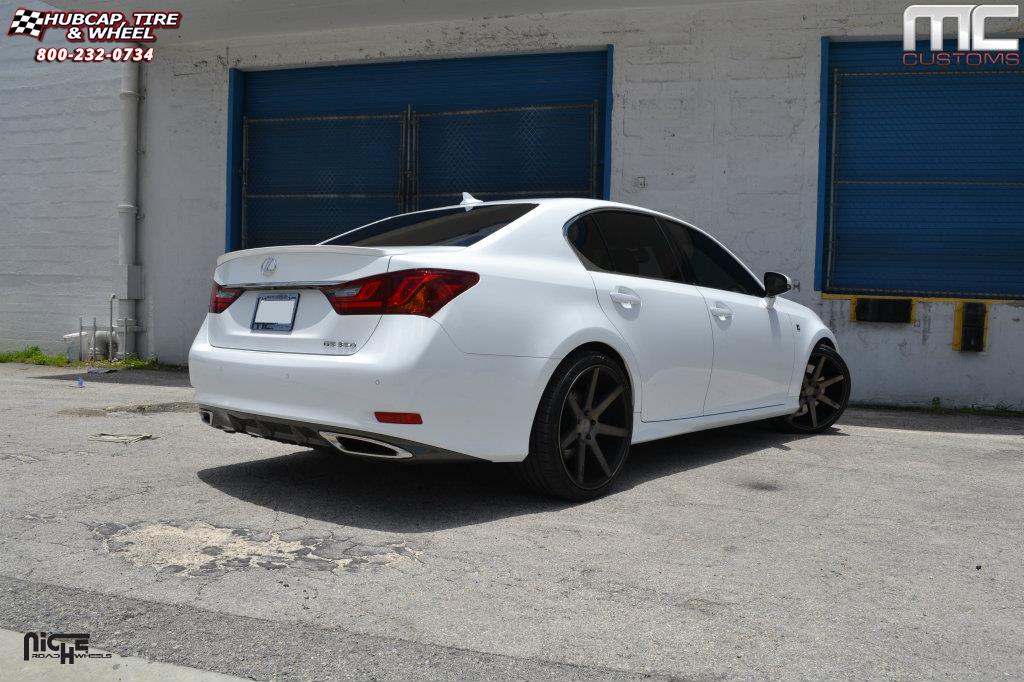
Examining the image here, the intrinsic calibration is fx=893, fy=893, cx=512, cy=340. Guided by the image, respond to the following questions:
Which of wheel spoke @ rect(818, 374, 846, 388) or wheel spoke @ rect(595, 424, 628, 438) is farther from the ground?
wheel spoke @ rect(818, 374, 846, 388)

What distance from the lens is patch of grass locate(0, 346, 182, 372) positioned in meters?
11.4

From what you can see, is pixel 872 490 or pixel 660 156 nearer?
pixel 872 490

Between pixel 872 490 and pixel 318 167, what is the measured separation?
8406 millimetres

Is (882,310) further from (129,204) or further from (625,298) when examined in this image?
(129,204)

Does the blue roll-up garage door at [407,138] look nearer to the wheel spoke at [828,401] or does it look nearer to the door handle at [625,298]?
the wheel spoke at [828,401]

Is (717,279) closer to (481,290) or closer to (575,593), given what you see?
(481,290)

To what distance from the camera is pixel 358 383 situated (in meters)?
3.68

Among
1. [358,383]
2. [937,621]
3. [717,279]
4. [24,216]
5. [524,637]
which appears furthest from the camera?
[24,216]

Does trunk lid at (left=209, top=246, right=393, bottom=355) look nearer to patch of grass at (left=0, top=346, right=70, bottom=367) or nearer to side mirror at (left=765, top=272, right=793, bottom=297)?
side mirror at (left=765, top=272, right=793, bottom=297)

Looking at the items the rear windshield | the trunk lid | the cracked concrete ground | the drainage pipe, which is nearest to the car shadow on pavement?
the cracked concrete ground

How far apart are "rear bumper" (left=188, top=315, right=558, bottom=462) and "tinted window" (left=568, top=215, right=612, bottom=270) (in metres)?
0.76

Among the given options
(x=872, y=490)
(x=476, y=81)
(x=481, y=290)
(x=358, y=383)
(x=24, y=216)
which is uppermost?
(x=476, y=81)

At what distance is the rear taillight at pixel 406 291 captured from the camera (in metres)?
3.71

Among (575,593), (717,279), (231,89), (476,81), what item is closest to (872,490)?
(717,279)
